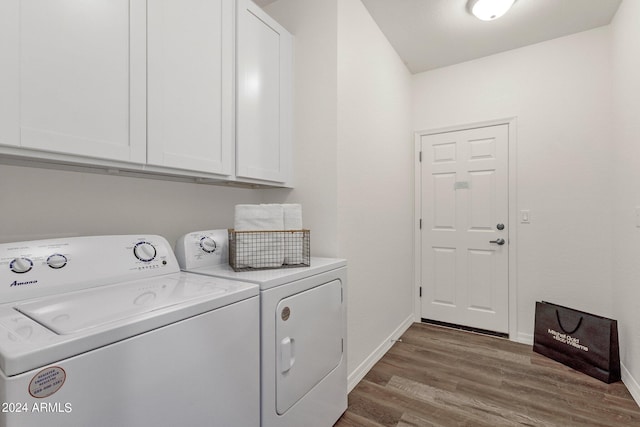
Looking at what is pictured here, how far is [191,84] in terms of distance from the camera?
140cm

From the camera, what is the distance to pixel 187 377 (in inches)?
34.7

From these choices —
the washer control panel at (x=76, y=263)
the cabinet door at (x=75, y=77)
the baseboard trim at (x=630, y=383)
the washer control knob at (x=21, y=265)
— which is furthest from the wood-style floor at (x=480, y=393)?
the cabinet door at (x=75, y=77)

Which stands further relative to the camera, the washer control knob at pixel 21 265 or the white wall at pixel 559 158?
the white wall at pixel 559 158

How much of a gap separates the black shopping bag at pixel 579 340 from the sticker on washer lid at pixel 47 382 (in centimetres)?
293

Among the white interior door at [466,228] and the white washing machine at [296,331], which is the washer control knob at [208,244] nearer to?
the white washing machine at [296,331]

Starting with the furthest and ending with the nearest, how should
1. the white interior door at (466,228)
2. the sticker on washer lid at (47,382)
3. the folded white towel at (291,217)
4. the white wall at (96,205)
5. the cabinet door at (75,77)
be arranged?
the white interior door at (466,228) → the folded white towel at (291,217) → the white wall at (96,205) → the cabinet door at (75,77) → the sticker on washer lid at (47,382)

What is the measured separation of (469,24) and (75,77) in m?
2.64

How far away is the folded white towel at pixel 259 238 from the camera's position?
4.81 feet

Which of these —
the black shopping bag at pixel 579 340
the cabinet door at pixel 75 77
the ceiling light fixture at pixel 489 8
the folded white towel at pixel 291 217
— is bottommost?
the black shopping bag at pixel 579 340

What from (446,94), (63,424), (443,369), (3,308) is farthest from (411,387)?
(446,94)

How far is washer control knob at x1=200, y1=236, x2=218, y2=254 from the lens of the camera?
1544mm

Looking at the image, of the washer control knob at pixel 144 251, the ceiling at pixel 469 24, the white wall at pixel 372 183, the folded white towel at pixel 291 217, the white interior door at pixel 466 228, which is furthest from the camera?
the white interior door at pixel 466 228

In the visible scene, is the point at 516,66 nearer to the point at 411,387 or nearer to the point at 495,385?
the point at 495,385

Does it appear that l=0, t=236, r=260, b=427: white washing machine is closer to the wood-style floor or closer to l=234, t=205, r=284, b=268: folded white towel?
l=234, t=205, r=284, b=268: folded white towel
